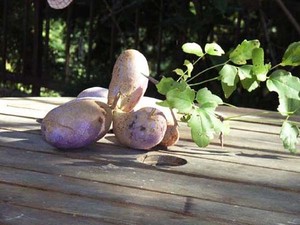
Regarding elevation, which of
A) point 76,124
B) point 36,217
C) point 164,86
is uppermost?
point 164,86

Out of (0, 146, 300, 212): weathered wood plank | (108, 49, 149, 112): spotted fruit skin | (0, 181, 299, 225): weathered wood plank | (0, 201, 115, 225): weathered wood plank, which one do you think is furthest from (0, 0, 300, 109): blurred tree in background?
(0, 201, 115, 225): weathered wood plank

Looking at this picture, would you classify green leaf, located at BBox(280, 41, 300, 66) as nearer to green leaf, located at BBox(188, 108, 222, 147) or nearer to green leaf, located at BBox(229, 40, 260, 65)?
green leaf, located at BBox(229, 40, 260, 65)

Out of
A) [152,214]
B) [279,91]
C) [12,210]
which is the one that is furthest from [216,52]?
[12,210]

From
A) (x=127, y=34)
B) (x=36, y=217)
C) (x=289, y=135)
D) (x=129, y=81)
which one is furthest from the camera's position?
(x=127, y=34)

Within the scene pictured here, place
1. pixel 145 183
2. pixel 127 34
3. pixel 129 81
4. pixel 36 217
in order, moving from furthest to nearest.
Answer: pixel 127 34
pixel 129 81
pixel 145 183
pixel 36 217

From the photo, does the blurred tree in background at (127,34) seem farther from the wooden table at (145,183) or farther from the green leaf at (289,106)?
the green leaf at (289,106)

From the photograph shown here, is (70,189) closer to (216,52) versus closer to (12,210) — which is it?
(12,210)

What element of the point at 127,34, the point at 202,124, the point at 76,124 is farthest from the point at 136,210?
the point at 127,34

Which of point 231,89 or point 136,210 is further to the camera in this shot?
point 231,89

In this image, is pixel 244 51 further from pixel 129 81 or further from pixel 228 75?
pixel 129 81
